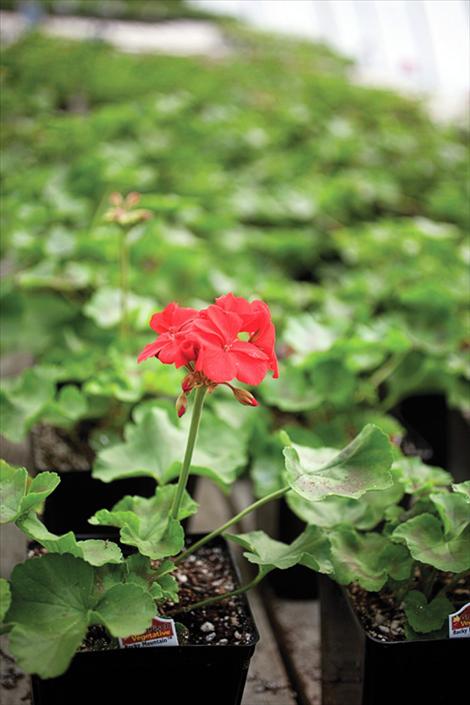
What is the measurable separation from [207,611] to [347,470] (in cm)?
26

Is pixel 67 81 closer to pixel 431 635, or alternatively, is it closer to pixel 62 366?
pixel 62 366

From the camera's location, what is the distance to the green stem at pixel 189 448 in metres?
0.99

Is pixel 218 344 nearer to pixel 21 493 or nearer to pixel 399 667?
pixel 21 493

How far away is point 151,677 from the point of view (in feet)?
3.24

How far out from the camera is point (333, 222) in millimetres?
2955

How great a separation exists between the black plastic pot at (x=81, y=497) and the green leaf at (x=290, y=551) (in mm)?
388

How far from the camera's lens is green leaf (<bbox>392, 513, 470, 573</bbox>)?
1.01 meters

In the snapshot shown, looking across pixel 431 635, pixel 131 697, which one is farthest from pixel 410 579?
pixel 131 697

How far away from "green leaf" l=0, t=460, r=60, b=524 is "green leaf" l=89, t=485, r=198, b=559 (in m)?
0.07

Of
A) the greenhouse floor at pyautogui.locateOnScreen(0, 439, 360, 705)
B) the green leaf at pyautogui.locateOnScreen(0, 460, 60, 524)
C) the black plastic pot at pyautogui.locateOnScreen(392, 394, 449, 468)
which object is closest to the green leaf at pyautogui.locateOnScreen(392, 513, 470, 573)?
the greenhouse floor at pyautogui.locateOnScreen(0, 439, 360, 705)

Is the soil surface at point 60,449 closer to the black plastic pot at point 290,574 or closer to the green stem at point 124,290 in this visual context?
the green stem at point 124,290

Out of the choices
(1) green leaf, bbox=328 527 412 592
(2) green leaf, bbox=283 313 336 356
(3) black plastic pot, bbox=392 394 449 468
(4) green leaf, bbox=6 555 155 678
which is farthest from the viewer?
(3) black plastic pot, bbox=392 394 449 468

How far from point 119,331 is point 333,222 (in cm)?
137

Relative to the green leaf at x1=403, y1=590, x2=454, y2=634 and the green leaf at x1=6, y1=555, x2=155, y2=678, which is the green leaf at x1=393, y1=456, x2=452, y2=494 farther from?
the green leaf at x1=6, y1=555, x2=155, y2=678
